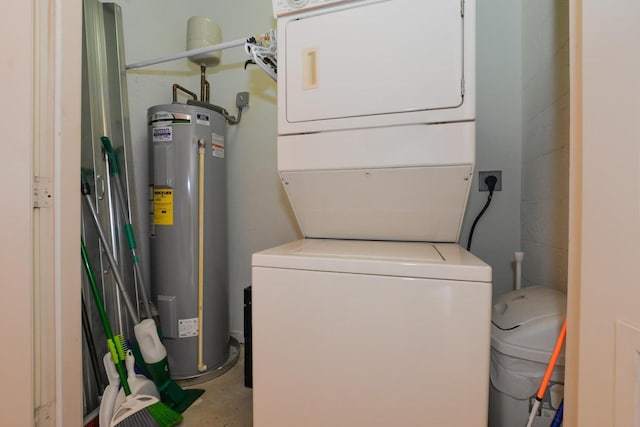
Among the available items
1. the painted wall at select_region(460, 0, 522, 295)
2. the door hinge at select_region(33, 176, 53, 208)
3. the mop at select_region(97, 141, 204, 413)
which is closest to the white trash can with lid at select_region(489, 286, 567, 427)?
the painted wall at select_region(460, 0, 522, 295)

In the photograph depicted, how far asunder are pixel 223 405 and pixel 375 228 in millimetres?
1155

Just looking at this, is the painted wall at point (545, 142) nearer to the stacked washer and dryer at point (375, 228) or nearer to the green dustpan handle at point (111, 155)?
the stacked washer and dryer at point (375, 228)

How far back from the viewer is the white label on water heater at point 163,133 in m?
1.51

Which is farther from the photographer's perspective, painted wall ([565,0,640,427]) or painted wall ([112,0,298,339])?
painted wall ([112,0,298,339])

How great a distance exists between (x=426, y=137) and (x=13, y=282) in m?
1.45

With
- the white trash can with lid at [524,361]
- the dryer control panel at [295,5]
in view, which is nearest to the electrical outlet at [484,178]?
the white trash can with lid at [524,361]

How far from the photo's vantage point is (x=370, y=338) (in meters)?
0.76

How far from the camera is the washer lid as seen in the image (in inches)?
27.6

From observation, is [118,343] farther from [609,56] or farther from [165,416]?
[609,56]

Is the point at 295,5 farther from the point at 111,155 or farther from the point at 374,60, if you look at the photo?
the point at 111,155

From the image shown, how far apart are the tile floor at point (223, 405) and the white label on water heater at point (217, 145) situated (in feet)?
4.28

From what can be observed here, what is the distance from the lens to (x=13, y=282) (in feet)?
2.90

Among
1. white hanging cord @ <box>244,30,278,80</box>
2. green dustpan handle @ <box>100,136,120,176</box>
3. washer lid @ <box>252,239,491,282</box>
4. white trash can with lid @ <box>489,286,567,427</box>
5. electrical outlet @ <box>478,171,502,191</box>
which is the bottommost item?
white trash can with lid @ <box>489,286,567,427</box>

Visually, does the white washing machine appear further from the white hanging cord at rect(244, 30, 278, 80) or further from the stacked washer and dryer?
the white hanging cord at rect(244, 30, 278, 80)
